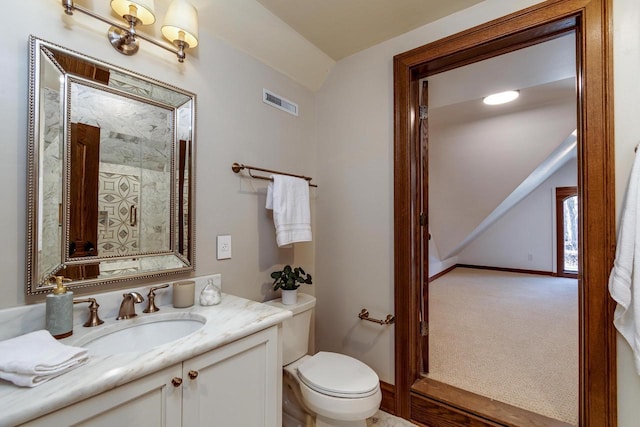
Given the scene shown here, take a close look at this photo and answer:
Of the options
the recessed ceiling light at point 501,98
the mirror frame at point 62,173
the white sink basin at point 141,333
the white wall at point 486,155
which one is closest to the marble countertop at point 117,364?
the white sink basin at point 141,333

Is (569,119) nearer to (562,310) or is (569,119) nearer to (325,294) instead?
(562,310)

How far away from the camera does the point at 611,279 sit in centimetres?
114

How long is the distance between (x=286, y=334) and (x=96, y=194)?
1.10 metres

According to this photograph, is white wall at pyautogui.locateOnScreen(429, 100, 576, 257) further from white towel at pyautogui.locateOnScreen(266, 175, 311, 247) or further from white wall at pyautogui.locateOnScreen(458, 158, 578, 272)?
white towel at pyautogui.locateOnScreen(266, 175, 311, 247)

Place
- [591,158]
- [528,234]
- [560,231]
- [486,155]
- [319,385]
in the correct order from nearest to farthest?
[591,158], [319,385], [486,155], [560,231], [528,234]

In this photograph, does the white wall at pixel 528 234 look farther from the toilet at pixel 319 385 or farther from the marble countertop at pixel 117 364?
the marble countertop at pixel 117 364

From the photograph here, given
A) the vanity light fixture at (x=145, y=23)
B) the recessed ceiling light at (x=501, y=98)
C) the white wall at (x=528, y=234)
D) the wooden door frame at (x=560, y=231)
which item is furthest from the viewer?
the white wall at (x=528, y=234)

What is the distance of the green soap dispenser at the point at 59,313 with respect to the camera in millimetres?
911

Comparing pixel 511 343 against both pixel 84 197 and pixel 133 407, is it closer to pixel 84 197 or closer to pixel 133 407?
pixel 133 407

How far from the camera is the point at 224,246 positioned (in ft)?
5.11

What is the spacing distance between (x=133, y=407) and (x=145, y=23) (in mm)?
1369

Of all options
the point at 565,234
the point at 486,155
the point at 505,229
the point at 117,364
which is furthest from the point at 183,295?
the point at 565,234

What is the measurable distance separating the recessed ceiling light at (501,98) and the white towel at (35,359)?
10.2 ft

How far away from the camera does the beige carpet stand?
5.88ft
